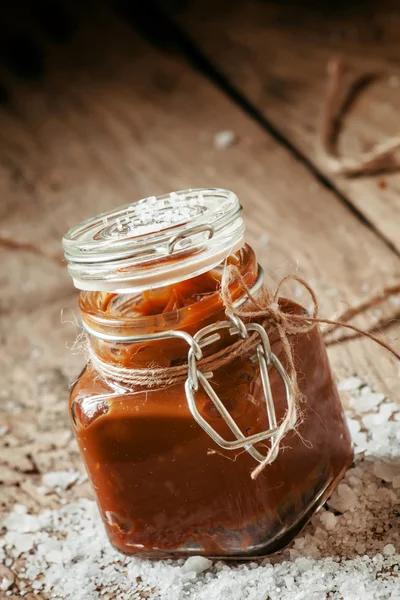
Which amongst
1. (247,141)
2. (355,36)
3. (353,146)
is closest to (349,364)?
(353,146)

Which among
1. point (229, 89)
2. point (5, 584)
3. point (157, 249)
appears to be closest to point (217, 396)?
point (157, 249)

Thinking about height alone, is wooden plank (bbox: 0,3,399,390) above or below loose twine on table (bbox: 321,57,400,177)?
below

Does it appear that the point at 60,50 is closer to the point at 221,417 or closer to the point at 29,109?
the point at 29,109

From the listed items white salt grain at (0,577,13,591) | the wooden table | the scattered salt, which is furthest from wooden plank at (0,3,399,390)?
white salt grain at (0,577,13,591)

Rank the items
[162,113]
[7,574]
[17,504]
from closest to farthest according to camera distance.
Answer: [7,574] < [17,504] < [162,113]

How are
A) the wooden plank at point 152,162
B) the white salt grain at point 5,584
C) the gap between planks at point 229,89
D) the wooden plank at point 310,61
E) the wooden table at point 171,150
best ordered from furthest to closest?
the wooden plank at point 310,61 → the gap between planks at point 229,89 → the wooden plank at point 152,162 → the wooden table at point 171,150 → the white salt grain at point 5,584

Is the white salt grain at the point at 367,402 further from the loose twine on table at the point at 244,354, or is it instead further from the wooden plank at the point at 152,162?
the loose twine on table at the point at 244,354

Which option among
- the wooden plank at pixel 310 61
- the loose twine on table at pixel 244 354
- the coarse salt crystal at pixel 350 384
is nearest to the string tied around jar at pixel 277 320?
the loose twine on table at pixel 244 354

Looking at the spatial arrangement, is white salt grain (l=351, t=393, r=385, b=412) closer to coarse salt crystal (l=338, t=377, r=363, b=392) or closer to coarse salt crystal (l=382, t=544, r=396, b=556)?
coarse salt crystal (l=338, t=377, r=363, b=392)
